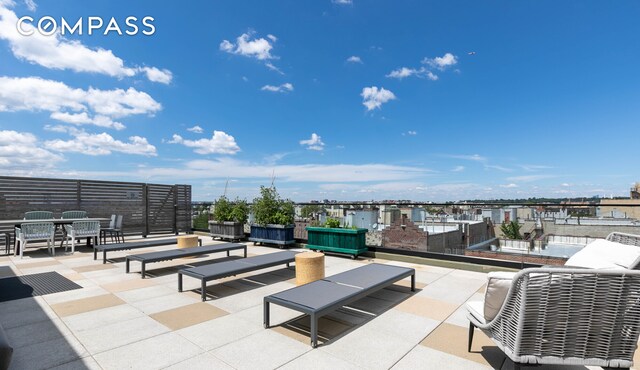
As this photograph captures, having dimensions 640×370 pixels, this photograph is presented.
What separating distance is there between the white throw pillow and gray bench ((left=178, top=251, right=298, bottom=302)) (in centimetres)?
328

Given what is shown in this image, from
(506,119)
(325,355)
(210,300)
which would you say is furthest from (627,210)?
(506,119)

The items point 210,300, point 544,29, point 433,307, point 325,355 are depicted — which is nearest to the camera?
point 325,355

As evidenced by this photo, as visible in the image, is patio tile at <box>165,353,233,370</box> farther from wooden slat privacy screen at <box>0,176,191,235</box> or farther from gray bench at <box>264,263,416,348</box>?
wooden slat privacy screen at <box>0,176,191,235</box>

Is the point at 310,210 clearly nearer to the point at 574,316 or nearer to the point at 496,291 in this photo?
the point at 496,291

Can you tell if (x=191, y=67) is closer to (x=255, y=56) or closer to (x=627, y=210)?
(x=255, y=56)

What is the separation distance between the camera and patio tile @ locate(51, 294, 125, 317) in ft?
11.8

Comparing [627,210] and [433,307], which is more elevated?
[627,210]

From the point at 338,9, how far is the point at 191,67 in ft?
20.0

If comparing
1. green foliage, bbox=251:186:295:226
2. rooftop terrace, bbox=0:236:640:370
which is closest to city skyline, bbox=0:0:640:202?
green foliage, bbox=251:186:295:226

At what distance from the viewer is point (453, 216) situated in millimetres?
6594

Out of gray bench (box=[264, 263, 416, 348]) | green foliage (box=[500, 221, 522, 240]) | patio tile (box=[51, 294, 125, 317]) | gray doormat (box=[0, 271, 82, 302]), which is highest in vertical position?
green foliage (box=[500, 221, 522, 240])

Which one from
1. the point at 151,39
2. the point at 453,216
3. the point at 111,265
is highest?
the point at 151,39

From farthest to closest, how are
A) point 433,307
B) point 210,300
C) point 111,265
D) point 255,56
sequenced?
point 255,56 → point 111,265 → point 210,300 → point 433,307

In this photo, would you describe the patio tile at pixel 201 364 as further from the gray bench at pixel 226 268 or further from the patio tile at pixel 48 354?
the gray bench at pixel 226 268
